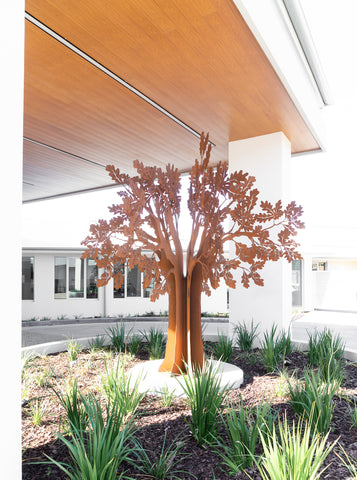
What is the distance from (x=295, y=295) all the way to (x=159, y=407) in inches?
607

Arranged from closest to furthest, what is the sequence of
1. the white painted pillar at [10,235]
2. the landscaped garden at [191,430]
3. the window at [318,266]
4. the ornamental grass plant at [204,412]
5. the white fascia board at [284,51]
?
the white painted pillar at [10,235] < the landscaped garden at [191,430] < the ornamental grass plant at [204,412] < the white fascia board at [284,51] < the window at [318,266]

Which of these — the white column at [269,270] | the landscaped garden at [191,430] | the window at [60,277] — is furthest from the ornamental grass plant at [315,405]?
the window at [60,277]

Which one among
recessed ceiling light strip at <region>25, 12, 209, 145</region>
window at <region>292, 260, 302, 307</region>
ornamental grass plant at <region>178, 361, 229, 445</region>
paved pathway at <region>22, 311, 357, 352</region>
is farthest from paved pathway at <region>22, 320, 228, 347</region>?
window at <region>292, 260, 302, 307</region>

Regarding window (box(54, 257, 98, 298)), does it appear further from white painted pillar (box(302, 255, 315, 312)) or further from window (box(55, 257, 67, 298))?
white painted pillar (box(302, 255, 315, 312))

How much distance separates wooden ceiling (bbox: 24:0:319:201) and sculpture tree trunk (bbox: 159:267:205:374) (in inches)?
96.8

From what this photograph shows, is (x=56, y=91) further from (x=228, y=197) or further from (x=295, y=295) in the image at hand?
(x=295, y=295)

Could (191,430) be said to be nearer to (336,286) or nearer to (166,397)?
(166,397)

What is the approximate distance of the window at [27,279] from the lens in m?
15.4

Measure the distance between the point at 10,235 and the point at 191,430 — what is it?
2.01 meters

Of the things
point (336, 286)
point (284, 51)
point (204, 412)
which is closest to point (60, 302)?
point (284, 51)

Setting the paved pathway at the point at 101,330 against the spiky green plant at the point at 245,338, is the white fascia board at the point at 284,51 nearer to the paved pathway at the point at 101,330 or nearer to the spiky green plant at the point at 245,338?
the spiky green plant at the point at 245,338

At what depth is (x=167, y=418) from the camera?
9.85ft

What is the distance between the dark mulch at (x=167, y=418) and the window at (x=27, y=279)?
11.1 metres

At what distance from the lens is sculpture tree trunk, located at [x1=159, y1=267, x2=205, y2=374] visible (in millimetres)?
4227
